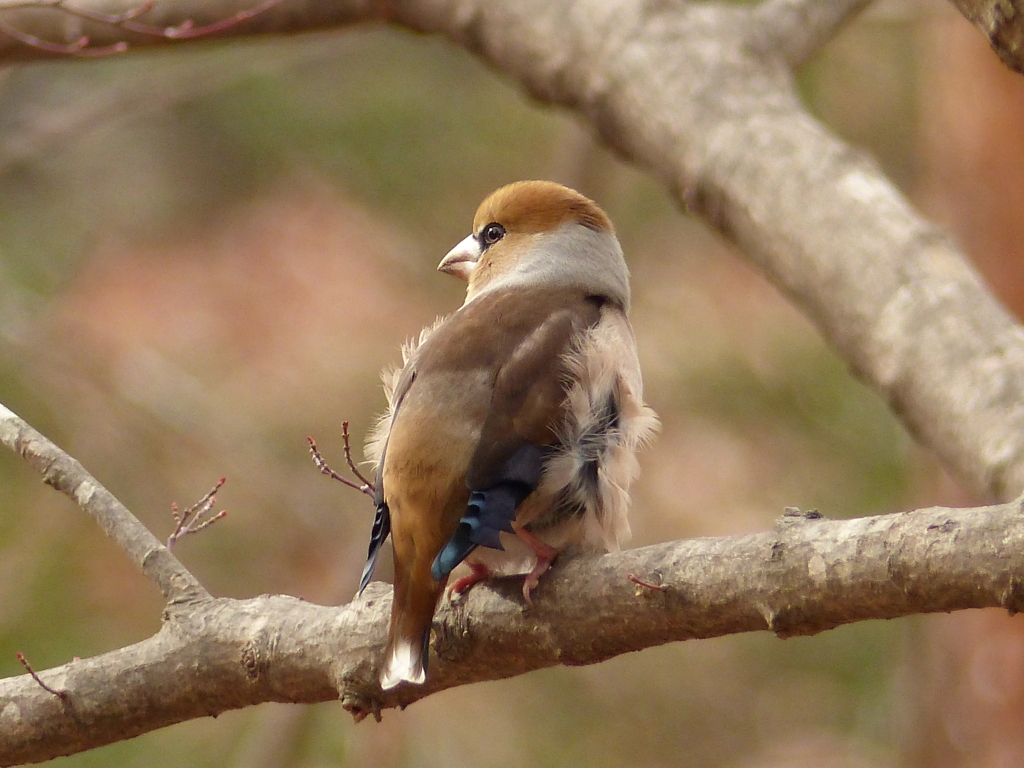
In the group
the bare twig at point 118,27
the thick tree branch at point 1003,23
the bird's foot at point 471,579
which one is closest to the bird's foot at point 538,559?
the bird's foot at point 471,579

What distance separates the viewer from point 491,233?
13.1 feet

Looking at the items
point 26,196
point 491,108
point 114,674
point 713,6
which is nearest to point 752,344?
point 491,108

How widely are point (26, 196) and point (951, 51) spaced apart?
6.30 meters

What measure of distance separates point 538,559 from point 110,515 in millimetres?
958

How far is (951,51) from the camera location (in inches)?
266

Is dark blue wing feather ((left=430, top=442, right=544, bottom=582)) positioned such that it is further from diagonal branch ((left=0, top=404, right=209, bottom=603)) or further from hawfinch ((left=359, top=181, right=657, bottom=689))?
diagonal branch ((left=0, top=404, right=209, bottom=603))

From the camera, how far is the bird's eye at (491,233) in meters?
3.97

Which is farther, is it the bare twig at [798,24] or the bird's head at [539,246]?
the bare twig at [798,24]

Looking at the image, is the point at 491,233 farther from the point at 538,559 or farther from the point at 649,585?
the point at 649,585

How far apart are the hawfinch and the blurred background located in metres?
2.59

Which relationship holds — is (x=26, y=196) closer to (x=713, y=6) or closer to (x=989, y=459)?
(x=713, y=6)

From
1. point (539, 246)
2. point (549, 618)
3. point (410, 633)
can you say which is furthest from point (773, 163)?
point (410, 633)

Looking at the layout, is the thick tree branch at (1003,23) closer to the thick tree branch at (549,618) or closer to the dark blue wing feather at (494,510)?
the thick tree branch at (549,618)

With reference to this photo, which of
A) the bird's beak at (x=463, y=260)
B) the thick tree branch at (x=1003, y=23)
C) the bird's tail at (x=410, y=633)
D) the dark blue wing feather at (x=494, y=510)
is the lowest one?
the bird's beak at (x=463, y=260)
